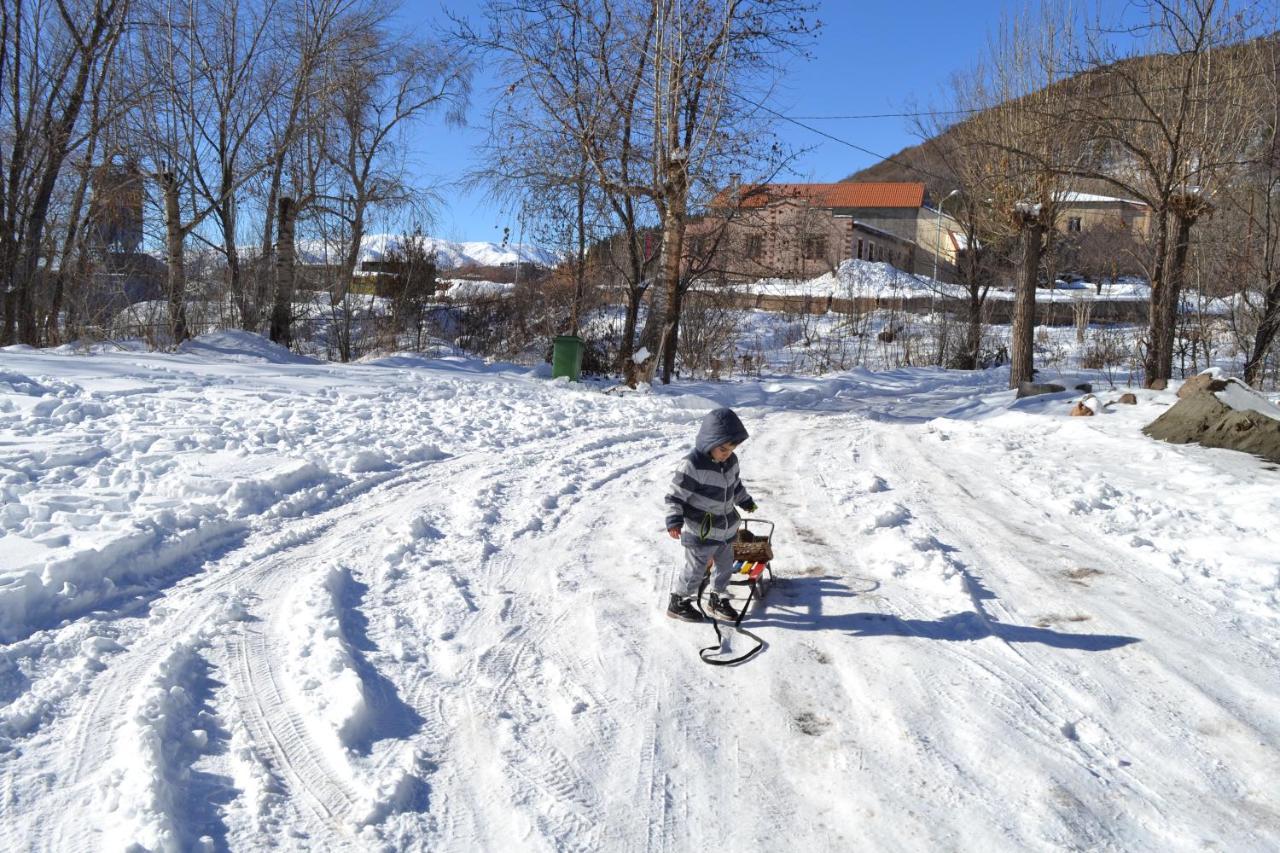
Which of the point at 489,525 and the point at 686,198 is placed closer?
the point at 489,525

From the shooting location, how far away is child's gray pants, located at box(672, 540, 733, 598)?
4738 millimetres

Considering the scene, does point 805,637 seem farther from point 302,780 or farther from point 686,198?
point 686,198

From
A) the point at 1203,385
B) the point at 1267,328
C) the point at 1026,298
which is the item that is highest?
the point at 1026,298

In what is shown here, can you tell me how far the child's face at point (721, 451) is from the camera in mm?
4711

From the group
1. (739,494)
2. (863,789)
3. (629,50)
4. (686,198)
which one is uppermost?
(629,50)

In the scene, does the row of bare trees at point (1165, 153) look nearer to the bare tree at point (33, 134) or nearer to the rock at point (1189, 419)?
the rock at point (1189, 419)

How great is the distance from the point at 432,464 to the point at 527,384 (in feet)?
21.4

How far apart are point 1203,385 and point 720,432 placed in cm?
767

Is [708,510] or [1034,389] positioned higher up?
[1034,389]

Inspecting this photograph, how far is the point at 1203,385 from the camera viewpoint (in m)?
9.70

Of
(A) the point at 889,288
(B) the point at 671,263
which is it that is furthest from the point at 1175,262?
(A) the point at 889,288

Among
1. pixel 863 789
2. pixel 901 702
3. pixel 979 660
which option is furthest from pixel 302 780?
pixel 979 660

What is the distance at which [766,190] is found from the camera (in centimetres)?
1551

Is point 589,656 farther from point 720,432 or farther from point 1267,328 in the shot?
point 1267,328
